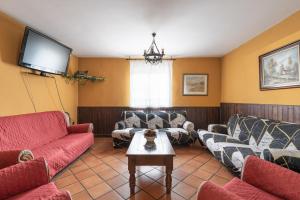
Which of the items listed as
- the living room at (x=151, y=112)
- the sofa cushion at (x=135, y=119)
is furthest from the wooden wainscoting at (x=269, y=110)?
the sofa cushion at (x=135, y=119)

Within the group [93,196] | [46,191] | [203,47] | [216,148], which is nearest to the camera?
[46,191]

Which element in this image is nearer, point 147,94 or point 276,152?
point 276,152

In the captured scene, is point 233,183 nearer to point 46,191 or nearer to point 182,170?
point 182,170

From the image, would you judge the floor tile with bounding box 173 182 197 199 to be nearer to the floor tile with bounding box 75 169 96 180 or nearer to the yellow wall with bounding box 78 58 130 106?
the floor tile with bounding box 75 169 96 180

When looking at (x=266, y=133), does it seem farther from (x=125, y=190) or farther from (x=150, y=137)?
(x=125, y=190)

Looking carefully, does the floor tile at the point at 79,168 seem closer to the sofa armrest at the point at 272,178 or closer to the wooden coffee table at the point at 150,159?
the wooden coffee table at the point at 150,159

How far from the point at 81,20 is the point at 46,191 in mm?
2226

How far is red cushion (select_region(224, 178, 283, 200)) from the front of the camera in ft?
4.07

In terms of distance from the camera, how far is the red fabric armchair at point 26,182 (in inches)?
48.6

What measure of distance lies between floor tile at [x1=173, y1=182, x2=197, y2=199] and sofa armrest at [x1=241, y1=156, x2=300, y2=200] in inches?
27.5

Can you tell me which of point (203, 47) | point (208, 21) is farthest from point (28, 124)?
point (203, 47)

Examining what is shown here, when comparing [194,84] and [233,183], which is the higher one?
[194,84]

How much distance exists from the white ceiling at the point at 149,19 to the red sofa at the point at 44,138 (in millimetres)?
1523

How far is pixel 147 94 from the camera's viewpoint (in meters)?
4.44
